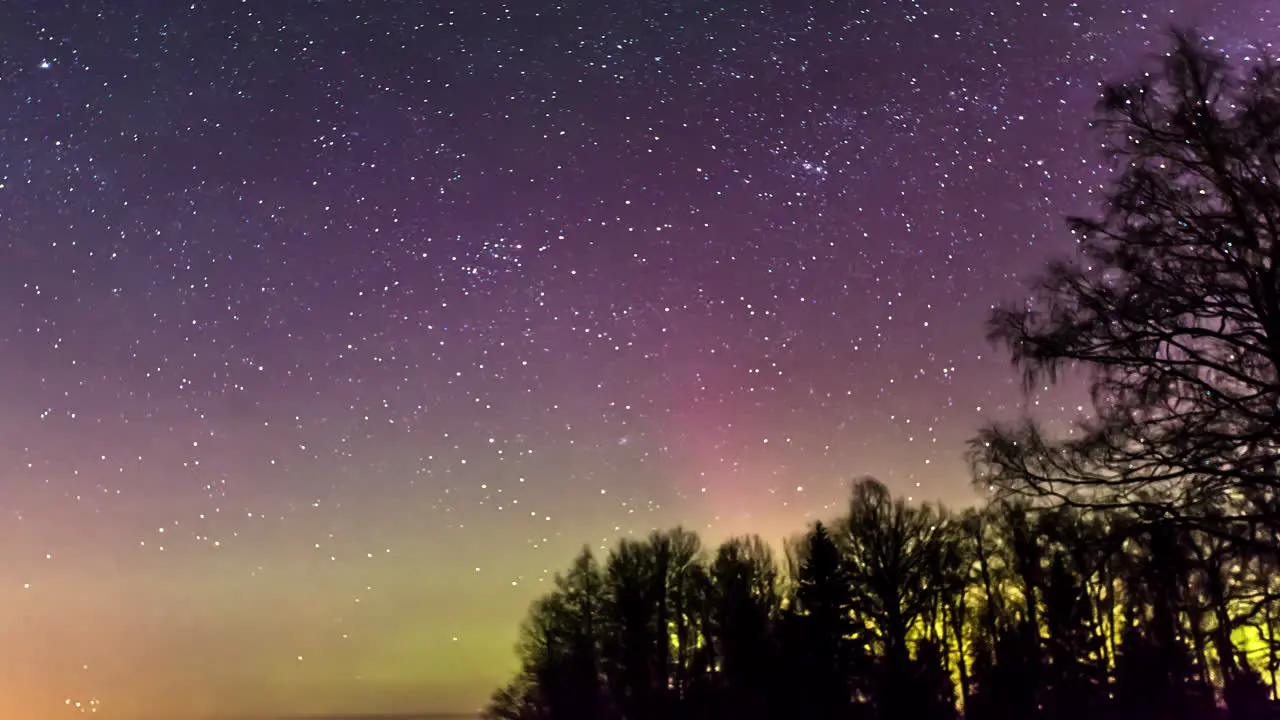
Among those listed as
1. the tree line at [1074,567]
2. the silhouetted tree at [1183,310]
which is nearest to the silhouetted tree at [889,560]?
the tree line at [1074,567]

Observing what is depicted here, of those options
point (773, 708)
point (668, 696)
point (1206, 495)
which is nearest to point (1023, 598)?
point (773, 708)

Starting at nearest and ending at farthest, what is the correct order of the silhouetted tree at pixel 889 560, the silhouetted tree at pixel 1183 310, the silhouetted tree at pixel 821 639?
the silhouetted tree at pixel 1183 310, the silhouetted tree at pixel 821 639, the silhouetted tree at pixel 889 560

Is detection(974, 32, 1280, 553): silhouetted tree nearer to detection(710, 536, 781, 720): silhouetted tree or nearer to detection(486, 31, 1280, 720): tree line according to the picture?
detection(486, 31, 1280, 720): tree line

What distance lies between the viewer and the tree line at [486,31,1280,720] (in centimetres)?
1042

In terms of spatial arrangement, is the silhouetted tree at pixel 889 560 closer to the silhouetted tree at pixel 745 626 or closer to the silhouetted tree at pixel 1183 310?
the silhouetted tree at pixel 745 626

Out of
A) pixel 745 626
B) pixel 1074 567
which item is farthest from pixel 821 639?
pixel 1074 567

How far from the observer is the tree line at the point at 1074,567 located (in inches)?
410

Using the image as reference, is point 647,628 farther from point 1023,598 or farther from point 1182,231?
point 1182,231

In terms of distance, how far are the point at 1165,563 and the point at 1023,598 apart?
31958 mm

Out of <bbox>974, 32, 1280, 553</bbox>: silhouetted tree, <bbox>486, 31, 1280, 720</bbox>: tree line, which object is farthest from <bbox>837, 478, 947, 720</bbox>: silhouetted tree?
<bbox>974, 32, 1280, 553</bbox>: silhouetted tree

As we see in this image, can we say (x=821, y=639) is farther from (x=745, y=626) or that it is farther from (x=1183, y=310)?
(x=1183, y=310)

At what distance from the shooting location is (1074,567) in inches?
472

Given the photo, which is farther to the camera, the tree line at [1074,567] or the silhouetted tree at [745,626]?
the silhouetted tree at [745,626]

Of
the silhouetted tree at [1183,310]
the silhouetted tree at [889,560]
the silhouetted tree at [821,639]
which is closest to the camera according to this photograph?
the silhouetted tree at [1183,310]
